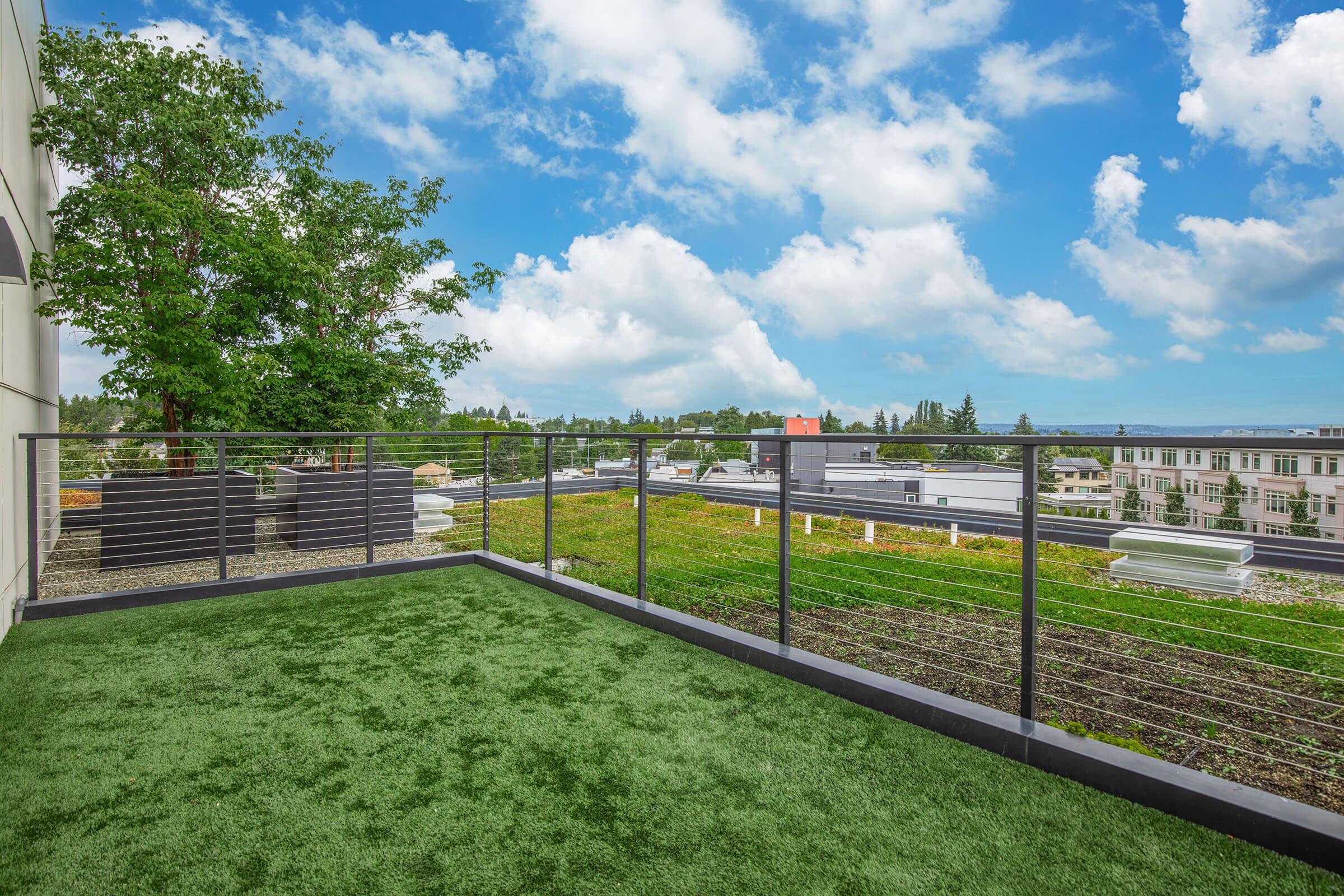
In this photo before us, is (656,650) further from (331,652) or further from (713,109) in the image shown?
(713,109)

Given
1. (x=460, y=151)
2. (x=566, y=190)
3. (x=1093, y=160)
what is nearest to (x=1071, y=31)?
(x=1093, y=160)

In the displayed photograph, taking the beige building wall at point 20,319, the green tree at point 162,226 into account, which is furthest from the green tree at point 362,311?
the beige building wall at point 20,319

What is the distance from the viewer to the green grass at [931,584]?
9.52 ft

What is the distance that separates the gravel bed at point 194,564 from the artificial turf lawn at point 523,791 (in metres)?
2.10

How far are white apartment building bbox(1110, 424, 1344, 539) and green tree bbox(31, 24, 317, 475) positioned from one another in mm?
7518

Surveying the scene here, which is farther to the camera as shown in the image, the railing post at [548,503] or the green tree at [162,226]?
the green tree at [162,226]

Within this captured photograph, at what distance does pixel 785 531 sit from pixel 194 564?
583 cm

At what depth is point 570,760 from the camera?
200 centimetres

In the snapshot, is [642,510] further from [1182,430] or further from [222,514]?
[222,514]

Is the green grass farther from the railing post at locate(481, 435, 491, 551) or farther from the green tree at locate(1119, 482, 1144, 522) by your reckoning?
the railing post at locate(481, 435, 491, 551)

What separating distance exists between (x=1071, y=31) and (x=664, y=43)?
3691 centimetres

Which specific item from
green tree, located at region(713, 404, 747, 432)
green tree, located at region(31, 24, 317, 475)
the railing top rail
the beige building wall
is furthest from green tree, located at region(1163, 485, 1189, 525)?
green tree, located at region(713, 404, 747, 432)

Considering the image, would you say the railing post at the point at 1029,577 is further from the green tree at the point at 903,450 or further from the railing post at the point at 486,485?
the railing post at the point at 486,485

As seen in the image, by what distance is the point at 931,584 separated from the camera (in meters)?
5.38
